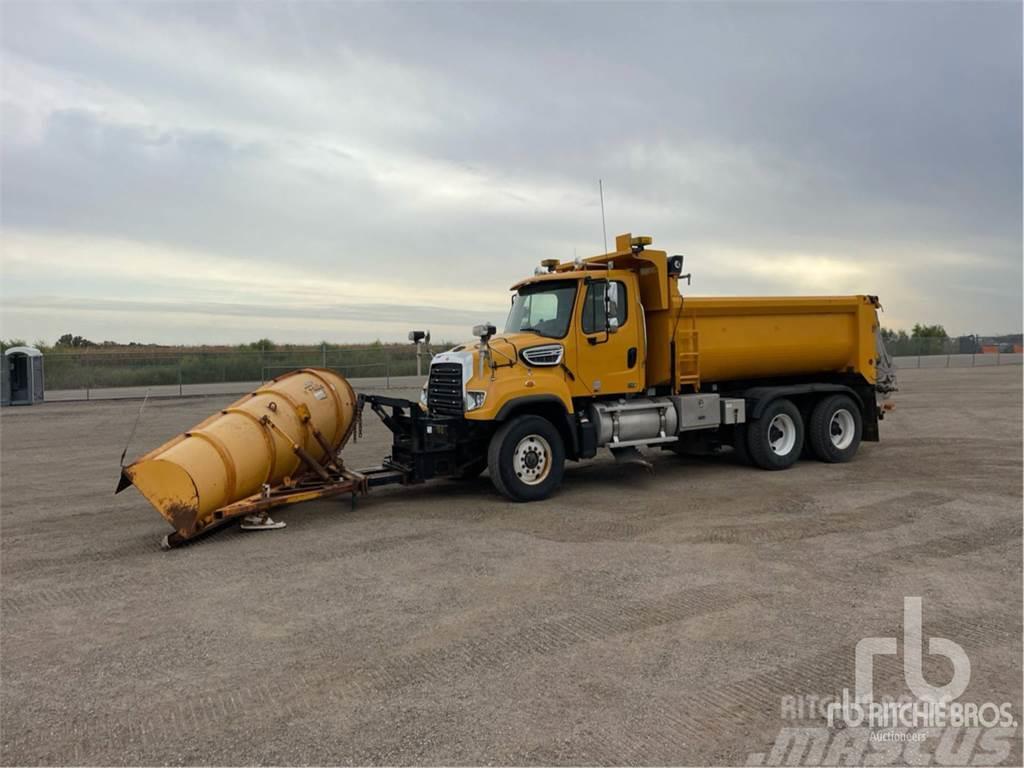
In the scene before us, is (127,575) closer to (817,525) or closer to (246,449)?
(246,449)

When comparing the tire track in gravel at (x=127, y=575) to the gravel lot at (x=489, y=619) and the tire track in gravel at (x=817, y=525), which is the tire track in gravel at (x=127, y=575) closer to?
the gravel lot at (x=489, y=619)

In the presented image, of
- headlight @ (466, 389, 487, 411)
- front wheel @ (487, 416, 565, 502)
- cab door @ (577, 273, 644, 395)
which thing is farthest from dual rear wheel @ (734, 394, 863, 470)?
headlight @ (466, 389, 487, 411)

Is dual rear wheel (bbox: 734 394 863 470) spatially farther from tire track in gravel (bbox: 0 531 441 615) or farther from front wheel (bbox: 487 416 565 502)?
tire track in gravel (bbox: 0 531 441 615)

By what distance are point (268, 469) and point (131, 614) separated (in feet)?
9.37

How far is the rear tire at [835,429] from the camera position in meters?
11.5

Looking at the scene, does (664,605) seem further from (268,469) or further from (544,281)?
(544,281)

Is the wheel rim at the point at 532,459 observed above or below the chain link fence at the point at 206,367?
below

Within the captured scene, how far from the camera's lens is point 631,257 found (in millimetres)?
10344

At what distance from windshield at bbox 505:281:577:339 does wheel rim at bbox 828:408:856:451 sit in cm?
510

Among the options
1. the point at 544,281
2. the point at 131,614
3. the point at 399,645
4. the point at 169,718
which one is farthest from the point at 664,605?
the point at 544,281

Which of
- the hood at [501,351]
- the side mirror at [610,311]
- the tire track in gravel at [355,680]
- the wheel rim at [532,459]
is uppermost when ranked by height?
the side mirror at [610,311]

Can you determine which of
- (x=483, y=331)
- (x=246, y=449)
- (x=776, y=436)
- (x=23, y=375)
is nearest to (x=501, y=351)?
(x=483, y=331)

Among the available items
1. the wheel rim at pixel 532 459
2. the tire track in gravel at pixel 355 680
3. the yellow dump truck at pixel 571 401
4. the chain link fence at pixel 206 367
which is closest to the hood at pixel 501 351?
the yellow dump truck at pixel 571 401

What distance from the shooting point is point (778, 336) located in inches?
443
